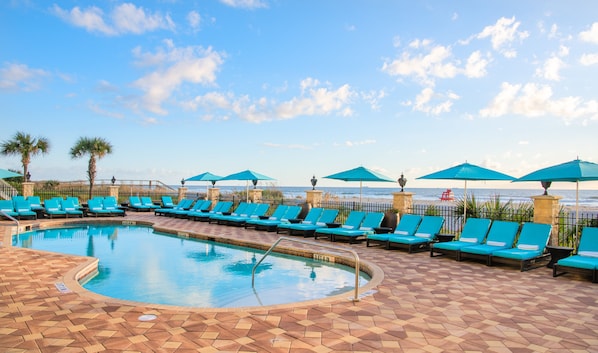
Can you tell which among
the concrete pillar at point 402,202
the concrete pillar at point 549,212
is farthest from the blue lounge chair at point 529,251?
the concrete pillar at point 402,202

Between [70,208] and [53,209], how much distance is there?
66 cm

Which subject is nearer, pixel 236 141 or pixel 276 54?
pixel 276 54

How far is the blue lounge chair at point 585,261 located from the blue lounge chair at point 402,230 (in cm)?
343

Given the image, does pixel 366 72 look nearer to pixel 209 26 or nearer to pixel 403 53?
pixel 403 53

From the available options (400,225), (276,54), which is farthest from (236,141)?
(400,225)

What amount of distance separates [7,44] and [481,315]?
16.4 meters

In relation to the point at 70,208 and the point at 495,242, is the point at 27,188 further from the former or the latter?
the point at 495,242

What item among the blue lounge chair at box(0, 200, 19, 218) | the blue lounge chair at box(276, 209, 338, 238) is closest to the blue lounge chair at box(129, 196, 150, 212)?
the blue lounge chair at box(0, 200, 19, 218)

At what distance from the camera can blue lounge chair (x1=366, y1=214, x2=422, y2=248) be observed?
973 centimetres

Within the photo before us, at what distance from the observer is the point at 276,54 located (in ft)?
52.4

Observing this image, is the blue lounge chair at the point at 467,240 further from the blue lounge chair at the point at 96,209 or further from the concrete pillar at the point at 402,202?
the blue lounge chair at the point at 96,209

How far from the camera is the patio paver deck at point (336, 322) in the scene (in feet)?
11.7

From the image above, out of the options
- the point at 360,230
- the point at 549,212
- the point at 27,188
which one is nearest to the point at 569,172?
the point at 549,212

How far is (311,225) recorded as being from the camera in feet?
39.4
